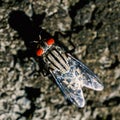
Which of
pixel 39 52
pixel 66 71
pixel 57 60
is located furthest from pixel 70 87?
pixel 39 52

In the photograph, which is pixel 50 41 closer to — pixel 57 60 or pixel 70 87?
pixel 57 60

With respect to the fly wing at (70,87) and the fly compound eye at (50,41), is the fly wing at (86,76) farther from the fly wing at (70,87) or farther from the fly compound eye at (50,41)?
the fly compound eye at (50,41)

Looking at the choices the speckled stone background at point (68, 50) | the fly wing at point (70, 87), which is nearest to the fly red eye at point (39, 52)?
the speckled stone background at point (68, 50)

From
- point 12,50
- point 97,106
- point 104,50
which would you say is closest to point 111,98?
point 97,106

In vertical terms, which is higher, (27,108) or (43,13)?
(43,13)

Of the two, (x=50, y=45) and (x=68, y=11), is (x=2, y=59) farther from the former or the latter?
(x=68, y=11)

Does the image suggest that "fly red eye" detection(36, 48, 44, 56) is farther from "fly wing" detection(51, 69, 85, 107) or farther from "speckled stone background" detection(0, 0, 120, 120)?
"fly wing" detection(51, 69, 85, 107)
